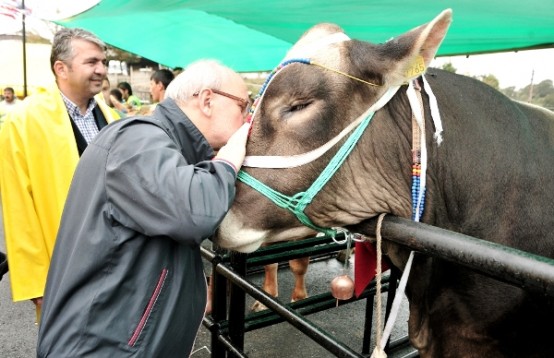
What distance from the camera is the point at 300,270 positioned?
4516 mm

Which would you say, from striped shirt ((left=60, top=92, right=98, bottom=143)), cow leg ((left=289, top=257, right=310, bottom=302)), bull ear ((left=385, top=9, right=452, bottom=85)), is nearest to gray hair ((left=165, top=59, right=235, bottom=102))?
bull ear ((left=385, top=9, right=452, bottom=85))

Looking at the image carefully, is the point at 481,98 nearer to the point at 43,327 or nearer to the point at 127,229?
the point at 127,229

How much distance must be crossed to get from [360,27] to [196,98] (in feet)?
9.32

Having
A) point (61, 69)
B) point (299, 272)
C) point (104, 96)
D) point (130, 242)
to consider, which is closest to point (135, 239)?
point (130, 242)

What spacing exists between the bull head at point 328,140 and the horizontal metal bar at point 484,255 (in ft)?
1.01

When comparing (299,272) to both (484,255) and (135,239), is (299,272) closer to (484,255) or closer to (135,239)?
(135,239)

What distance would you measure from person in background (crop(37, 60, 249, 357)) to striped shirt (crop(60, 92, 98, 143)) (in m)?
1.43

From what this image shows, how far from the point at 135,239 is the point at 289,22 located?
3.22 m

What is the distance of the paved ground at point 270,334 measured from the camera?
12.4 feet

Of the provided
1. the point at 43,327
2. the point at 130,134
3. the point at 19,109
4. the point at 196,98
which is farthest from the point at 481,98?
the point at 19,109

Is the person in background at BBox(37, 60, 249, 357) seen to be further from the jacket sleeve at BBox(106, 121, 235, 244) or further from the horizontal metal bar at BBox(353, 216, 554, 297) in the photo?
the horizontal metal bar at BBox(353, 216, 554, 297)

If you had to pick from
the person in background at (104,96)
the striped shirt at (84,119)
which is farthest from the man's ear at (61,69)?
the person in background at (104,96)

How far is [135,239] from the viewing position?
1.54 m

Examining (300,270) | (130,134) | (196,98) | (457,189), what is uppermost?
(196,98)
